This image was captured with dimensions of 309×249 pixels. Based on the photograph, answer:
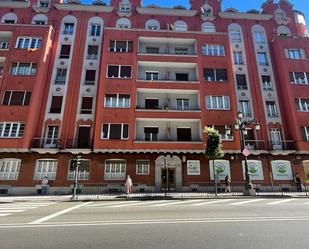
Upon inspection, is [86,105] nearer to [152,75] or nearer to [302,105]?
[152,75]

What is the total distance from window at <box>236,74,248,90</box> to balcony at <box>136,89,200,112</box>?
5.31 m

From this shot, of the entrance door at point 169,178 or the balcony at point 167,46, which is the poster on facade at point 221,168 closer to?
the entrance door at point 169,178

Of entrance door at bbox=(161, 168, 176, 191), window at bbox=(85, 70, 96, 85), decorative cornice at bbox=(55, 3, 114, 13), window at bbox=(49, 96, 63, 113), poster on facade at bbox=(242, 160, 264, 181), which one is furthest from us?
decorative cornice at bbox=(55, 3, 114, 13)

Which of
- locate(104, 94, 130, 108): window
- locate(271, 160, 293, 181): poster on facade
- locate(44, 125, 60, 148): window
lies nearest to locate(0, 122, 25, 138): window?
locate(44, 125, 60, 148): window

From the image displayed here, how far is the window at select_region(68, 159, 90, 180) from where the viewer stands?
68.2ft

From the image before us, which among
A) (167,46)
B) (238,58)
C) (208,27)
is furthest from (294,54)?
(167,46)

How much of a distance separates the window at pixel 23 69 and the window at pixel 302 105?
2748 centimetres

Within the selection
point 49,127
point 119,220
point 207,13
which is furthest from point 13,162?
point 207,13

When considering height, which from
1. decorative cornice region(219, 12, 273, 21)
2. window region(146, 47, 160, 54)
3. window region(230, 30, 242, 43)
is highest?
decorative cornice region(219, 12, 273, 21)

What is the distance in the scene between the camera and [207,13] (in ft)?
94.0

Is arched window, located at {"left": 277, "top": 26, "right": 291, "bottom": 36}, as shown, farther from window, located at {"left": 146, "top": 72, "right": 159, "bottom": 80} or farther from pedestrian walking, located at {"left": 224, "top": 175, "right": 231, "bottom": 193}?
pedestrian walking, located at {"left": 224, "top": 175, "right": 231, "bottom": 193}

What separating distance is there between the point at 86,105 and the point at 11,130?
718cm

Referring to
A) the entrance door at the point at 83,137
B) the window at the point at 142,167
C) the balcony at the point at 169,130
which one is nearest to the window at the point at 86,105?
the entrance door at the point at 83,137

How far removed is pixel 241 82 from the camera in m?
25.4
